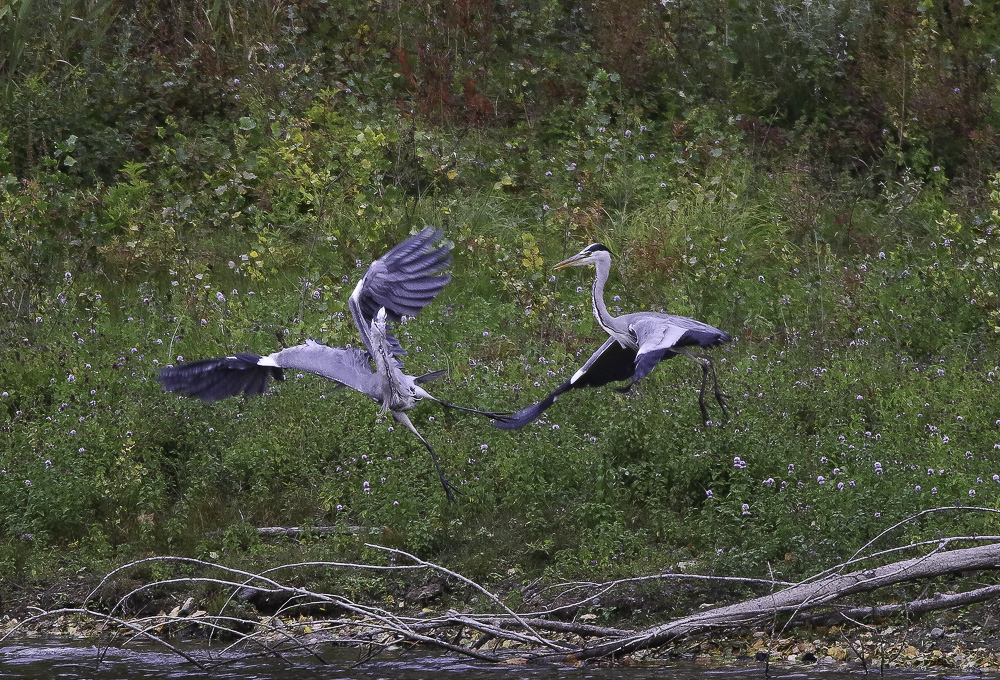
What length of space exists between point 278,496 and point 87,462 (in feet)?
3.86

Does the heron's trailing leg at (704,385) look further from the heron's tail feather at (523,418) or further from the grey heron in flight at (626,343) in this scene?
the heron's tail feather at (523,418)

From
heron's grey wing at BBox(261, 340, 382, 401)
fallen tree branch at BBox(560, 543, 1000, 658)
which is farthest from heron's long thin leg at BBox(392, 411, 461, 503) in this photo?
fallen tree branch at BBox(560, 543, 1000, 658)

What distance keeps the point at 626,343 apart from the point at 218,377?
229cm

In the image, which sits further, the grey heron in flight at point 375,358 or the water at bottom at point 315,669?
the grey heron in flight at point 375,358

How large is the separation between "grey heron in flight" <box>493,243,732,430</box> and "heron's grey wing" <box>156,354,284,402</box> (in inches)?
54.6

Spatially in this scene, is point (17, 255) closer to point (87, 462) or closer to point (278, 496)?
point (87, 462)

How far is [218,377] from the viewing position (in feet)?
22.7

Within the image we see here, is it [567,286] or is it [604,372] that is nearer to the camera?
[604,372]

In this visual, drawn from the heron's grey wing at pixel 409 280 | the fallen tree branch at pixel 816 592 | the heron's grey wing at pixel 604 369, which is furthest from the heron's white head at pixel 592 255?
the fallen tree branch at pixel 816 592

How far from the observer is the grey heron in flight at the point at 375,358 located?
6.85 meters

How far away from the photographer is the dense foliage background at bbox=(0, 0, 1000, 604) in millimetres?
7152

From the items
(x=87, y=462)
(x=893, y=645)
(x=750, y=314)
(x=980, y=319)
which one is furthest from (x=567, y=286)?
(x=893, y=645)

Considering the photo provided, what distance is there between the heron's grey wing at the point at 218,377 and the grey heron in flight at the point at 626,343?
4.55 ft

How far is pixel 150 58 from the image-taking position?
40.8 ft
